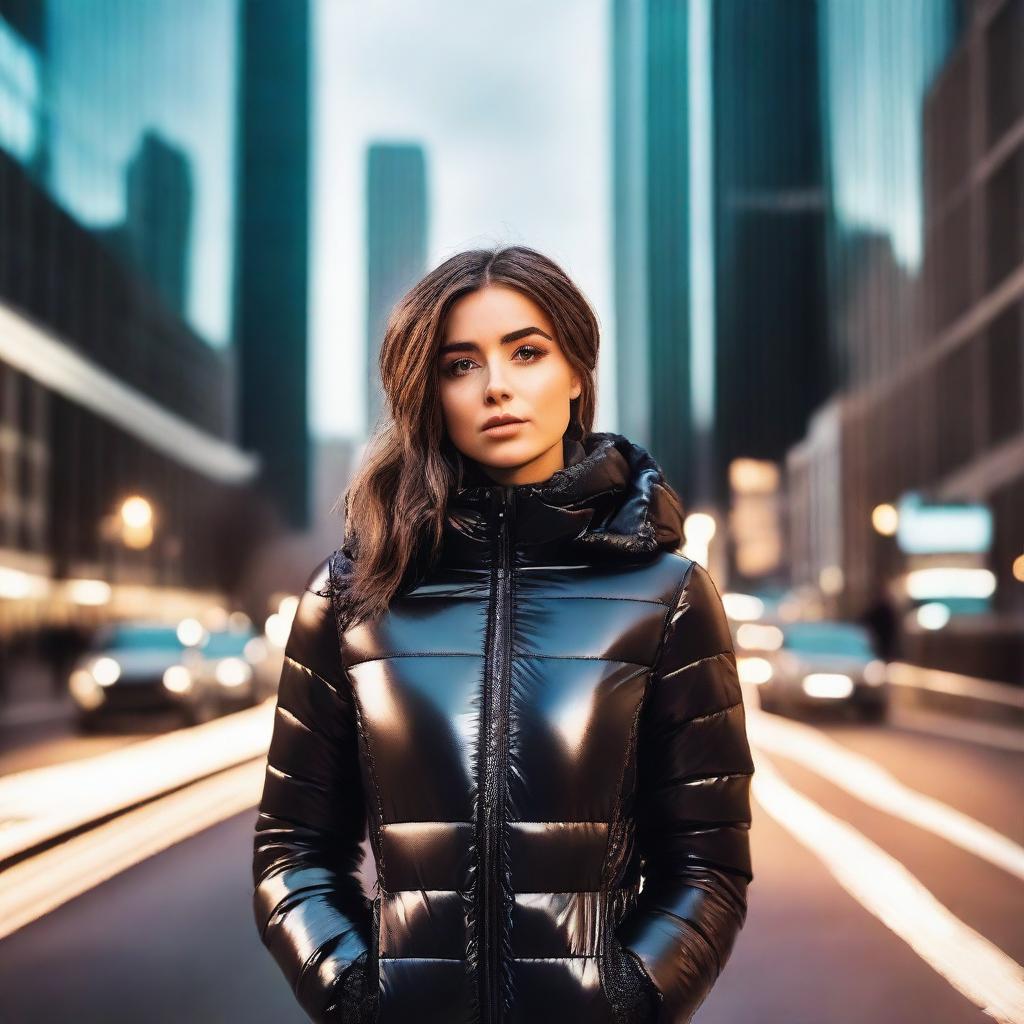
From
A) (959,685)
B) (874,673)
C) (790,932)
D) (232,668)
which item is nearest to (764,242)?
(959,685)

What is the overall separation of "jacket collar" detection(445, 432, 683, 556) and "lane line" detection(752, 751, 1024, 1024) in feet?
10.2

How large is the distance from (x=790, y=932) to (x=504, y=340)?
15.4 feet

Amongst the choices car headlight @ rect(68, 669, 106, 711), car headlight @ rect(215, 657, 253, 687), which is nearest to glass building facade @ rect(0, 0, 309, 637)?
car headlight @ rect(215, 657, 253, 687)

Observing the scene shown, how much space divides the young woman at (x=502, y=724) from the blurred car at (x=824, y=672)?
1718 cm

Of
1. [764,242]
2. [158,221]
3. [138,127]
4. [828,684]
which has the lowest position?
[828,684]

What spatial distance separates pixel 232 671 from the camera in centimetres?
2106

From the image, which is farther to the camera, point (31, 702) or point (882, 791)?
point (31, 702)

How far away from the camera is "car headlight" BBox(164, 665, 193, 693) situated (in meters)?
18.0

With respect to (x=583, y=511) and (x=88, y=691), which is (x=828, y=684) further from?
(x=583, y=511)

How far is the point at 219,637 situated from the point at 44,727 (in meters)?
3.35

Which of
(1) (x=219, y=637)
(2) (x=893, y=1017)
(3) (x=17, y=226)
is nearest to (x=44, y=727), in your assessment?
(1) (x=219, y=637)

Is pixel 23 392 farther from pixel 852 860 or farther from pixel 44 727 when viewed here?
pixel 852 860

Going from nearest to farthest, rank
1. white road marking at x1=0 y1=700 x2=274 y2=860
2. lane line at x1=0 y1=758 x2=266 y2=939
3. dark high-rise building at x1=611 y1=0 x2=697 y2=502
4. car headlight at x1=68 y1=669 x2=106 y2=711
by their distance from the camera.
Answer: lane line at x1=0 y1=758 x2=266 y2=939 → white road marking at x1=0 y1=700 x2=274 y2=860 → car headlight at x1=68 y1=669 x2=106 y2=711 → dark high-rise building at x1=611 y1=0 x2=697 y2=502

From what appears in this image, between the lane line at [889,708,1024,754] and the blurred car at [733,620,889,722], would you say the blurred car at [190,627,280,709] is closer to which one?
the blurred car at [733,620,889,722]
